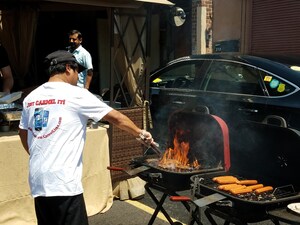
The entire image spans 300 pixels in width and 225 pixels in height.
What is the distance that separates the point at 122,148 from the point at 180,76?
1.98m

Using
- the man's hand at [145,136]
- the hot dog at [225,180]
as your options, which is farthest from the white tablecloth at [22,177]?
the hot dog at [225,180]

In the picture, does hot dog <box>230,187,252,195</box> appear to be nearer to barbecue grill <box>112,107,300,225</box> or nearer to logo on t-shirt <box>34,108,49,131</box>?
barbecue grill <box>112,107,300,225</box>

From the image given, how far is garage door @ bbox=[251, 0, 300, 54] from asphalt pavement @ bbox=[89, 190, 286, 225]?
703 cm

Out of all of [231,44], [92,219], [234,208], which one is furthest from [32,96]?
[231,44]

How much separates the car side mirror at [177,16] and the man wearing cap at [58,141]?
322 inches

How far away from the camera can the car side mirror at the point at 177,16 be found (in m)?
10.3

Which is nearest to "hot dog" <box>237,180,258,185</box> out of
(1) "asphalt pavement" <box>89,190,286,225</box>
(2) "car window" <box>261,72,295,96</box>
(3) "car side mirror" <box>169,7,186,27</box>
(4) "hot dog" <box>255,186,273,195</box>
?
(4) "hot dog" <box>255,186,273,195</box>

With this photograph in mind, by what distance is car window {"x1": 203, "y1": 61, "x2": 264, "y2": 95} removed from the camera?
16.7 ft

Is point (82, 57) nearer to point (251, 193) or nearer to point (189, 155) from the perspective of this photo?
point (189, 155)

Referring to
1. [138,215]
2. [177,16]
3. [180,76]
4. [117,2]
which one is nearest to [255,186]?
[138,215]

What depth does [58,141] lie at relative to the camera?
7.88 ft

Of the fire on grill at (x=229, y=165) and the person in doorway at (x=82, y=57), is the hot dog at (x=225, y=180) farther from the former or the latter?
the person in doorway at (x=82, y=57)

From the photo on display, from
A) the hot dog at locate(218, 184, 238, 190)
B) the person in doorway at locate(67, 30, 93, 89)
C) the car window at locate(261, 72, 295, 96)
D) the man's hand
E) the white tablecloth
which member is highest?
the person in doorway at locate(67, 30, 93, 89)

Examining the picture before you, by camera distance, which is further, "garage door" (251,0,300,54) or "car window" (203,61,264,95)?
"garage door" (251,0,300,54)
